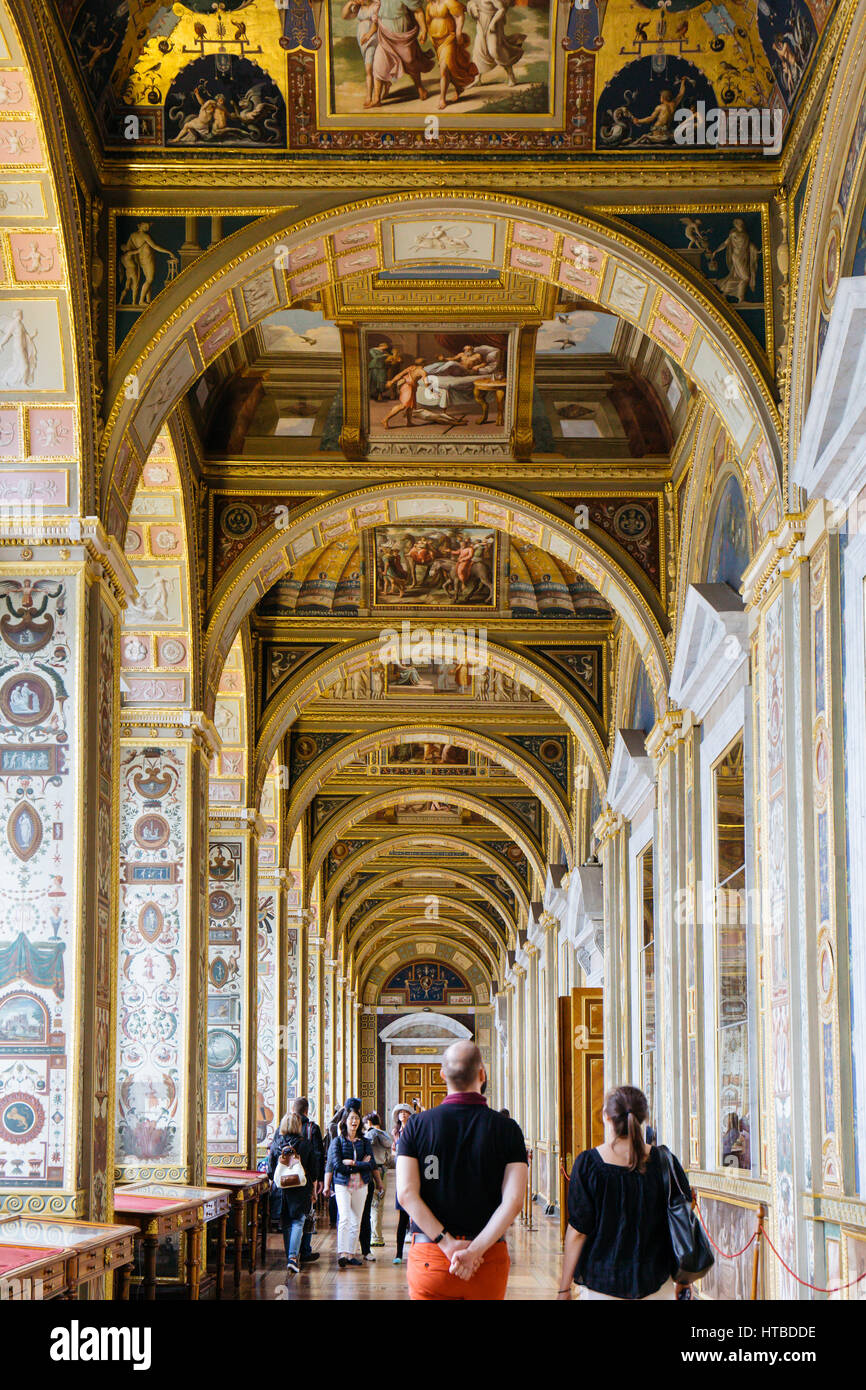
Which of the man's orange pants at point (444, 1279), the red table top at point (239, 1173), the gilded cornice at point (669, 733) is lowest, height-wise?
the red table top at point (239, 1173)

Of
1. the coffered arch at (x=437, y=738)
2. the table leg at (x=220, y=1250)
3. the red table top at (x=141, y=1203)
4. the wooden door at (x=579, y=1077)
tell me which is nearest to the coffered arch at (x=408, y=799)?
the coffered arch at (x=437, y=738)

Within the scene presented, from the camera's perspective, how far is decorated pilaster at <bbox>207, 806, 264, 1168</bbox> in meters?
17.7

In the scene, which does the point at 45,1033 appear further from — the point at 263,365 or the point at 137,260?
the point at 263,365

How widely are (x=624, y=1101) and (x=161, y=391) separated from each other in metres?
6.54

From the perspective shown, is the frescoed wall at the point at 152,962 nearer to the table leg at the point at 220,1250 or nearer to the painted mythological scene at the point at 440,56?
the table leg at the point at 220,1250

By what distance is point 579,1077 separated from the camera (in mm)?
19188

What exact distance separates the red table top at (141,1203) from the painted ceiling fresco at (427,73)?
6931mm

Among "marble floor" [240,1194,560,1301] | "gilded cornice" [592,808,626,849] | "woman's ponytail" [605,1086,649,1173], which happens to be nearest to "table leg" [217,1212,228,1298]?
"marble floor" [240,1194,560,1301]

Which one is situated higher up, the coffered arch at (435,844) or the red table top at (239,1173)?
the coffered arch at (435,844)

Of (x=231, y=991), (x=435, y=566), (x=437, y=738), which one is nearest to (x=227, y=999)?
(x=231, y=991)

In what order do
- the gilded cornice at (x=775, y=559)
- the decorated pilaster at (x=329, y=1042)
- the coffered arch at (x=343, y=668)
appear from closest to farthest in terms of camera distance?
the gilded cornice at (x=775, y=559) → the coffered arch at (x=343, y=668) → the decorated pilaster at (x=329, y=1042)

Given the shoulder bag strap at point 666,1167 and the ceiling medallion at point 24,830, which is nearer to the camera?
the shoulder bag strap at point 666,1167

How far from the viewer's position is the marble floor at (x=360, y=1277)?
44.8 ft
